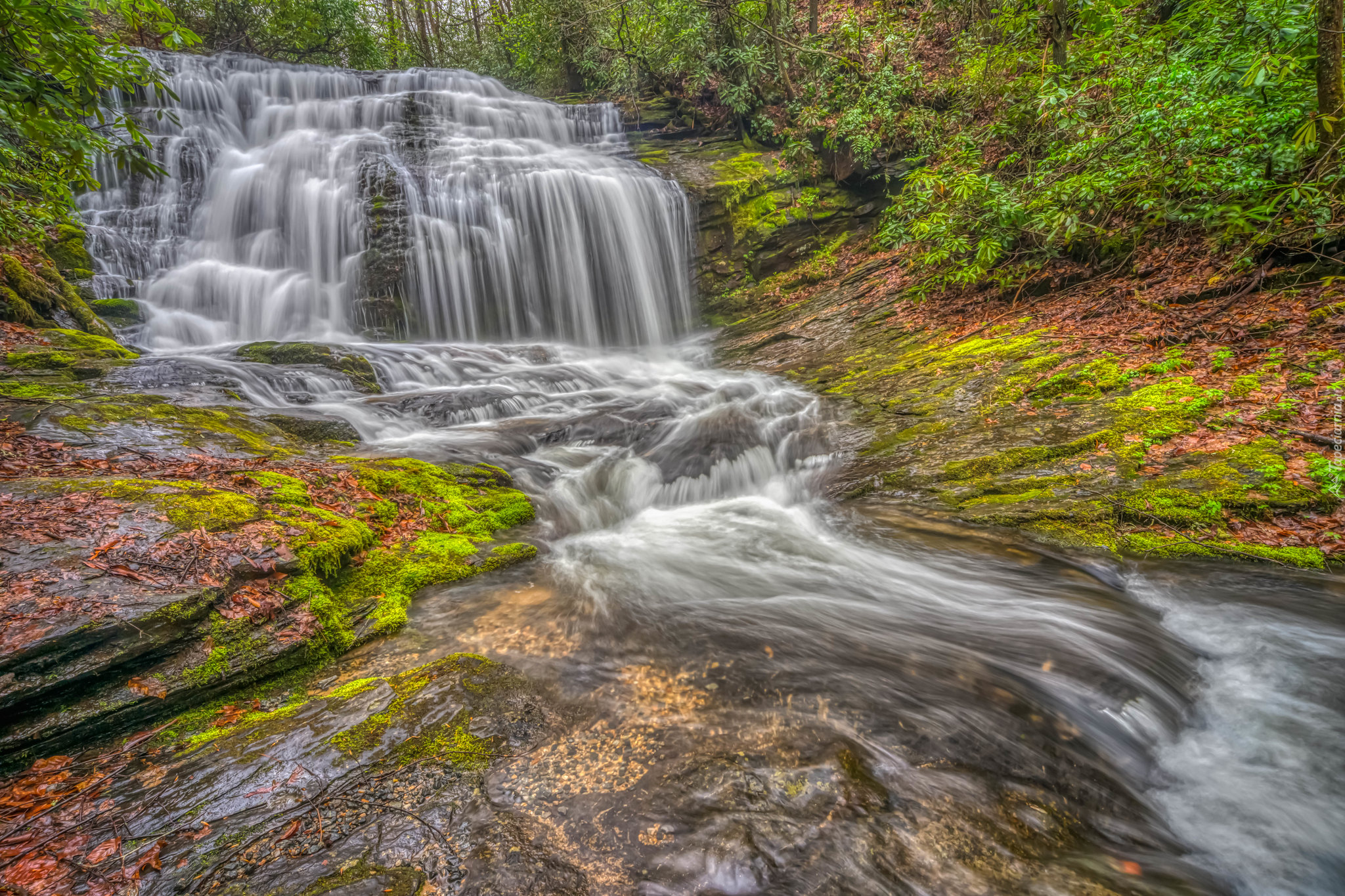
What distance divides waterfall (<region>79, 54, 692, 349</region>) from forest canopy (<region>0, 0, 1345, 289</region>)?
6.40 feet

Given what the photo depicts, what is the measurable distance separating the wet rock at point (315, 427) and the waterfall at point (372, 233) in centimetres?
526

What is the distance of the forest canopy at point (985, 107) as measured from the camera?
4.23 m

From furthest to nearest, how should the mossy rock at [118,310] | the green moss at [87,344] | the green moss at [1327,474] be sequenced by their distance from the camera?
1. the mossy rock at [118,310]
2. the green moss at [87,344]
3. the green moss at [1327,474]

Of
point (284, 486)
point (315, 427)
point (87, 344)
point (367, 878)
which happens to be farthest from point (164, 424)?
point (367, 878)

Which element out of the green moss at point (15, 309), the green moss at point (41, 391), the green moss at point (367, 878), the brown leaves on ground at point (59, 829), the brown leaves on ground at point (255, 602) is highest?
the green moss at point (15, 309)

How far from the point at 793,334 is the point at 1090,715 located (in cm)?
814

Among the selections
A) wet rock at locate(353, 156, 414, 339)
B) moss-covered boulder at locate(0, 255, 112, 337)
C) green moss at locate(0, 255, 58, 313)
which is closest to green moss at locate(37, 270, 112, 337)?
moss-covered boulder at locate(0, 255, 112, 337)

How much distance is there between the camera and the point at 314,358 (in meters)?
8.15

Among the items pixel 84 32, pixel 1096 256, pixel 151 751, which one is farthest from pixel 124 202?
pixel 1096 256

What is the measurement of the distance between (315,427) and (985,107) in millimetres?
12204

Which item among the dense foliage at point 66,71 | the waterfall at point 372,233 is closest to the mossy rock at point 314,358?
the waterfall at point 372,233

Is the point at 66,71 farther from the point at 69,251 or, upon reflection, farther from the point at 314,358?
the point at 69,251

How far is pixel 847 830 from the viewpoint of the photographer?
190 cm

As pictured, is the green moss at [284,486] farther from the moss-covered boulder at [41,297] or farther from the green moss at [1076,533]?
the moss-covered boulder at [41,297]
